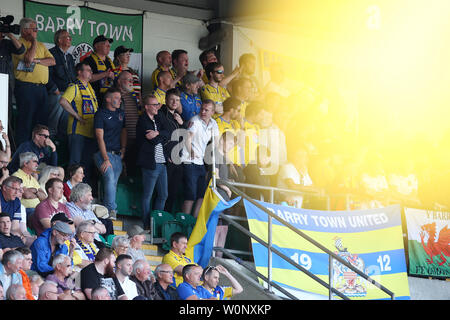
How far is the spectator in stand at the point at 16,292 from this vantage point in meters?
7.19

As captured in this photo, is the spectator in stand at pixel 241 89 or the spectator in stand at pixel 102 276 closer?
the spectator in stand at pixel 102 276

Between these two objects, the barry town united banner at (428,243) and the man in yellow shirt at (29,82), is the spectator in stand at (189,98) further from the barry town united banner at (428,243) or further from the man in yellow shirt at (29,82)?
the barry town united banner at (428,243)

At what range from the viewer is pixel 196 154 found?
10.2 meters

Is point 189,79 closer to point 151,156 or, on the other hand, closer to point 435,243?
point 151,156

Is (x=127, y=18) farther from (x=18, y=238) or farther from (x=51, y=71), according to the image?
(x=18, y=238)

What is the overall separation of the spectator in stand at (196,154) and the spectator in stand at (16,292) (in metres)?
3.10

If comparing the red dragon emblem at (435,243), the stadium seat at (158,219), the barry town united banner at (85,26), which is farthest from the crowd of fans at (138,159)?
the barry town united banner at (85,26)

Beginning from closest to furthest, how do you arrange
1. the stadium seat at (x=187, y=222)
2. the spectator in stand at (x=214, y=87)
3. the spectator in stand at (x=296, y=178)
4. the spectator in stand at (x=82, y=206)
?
the spectator in stand at (x=82, y=206)
the stadium seat at (x=187, y=222)
the spectator in stand at (x=296, y=178)
the spectator in stand at (x=214, y=87)

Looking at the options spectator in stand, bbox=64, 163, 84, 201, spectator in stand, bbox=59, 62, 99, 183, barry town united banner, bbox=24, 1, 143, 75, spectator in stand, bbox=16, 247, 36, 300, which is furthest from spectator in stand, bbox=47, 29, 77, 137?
spectator in stand, bbox=16, 247, 36, 300

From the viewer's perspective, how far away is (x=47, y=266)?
7.90 meters

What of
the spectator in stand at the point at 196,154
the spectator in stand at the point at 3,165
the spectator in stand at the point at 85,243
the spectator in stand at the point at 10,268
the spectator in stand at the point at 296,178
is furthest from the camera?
the spectator in stand at the point at 296,178

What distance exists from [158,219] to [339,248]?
229 cm

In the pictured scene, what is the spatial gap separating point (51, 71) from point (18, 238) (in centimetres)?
348

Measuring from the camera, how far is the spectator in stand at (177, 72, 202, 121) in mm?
10945
